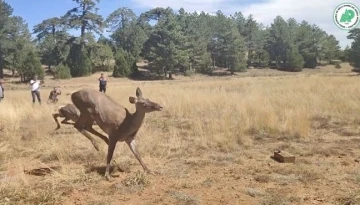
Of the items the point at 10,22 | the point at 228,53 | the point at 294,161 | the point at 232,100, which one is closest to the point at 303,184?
the point at 294,161

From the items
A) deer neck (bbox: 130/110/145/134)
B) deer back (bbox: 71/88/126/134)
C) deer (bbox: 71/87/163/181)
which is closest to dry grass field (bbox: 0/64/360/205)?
deer (bbox: 71/87/163/181)

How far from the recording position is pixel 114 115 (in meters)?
6.83

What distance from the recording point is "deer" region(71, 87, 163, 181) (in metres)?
6.59

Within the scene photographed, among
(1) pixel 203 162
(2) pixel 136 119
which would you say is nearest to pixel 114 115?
(2) pixel 136 119

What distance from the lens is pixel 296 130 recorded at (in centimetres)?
1084

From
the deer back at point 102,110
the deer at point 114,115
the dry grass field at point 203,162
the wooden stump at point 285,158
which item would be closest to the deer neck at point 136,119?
the deer at point 114,115

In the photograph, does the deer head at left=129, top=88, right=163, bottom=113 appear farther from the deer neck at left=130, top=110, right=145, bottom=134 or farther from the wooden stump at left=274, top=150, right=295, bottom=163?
the wooden stump at left=274, top=150, right=295, bottom=163

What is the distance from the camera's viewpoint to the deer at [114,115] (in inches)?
260

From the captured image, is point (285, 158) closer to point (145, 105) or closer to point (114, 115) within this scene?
point (145, 105)

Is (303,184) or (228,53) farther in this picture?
(228,53)

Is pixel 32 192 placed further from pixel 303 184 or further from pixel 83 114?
pixel 303 184

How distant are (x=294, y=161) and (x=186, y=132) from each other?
4.12 metres

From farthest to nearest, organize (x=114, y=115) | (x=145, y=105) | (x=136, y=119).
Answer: (x=114, y=115), (x=136, y=119), (x=145, y=105)

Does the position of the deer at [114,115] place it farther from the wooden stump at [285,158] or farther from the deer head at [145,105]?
the wooden stump at [285,158]
